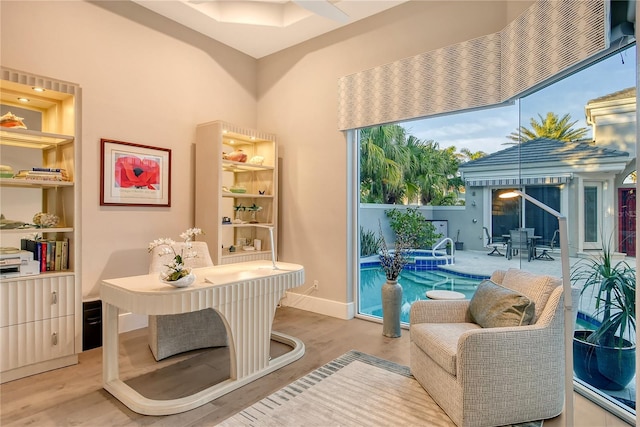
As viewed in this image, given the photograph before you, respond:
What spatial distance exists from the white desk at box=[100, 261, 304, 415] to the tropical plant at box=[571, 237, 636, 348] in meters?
2.16

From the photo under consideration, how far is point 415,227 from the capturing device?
4.27 metres

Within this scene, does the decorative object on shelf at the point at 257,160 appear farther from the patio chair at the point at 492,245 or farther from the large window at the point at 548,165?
the patio chair at the point at 492,245

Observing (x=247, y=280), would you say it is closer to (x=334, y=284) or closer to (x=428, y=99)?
(x=334, y=284)

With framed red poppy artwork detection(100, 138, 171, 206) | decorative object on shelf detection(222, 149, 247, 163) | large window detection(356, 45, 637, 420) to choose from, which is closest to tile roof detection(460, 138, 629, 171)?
large window detection(356, 45, 637, 420)

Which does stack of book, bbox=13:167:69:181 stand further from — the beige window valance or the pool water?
the pool water

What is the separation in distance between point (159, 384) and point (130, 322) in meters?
1.38

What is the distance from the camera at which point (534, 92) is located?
290cm

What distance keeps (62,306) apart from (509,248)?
394 cm

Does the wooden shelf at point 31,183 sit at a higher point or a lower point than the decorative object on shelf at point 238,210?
higher

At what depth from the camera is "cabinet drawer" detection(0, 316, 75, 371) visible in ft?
8.30

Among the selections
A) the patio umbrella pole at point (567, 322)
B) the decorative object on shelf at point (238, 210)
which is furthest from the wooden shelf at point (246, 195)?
the patio umbrella pole at point (567, 322)

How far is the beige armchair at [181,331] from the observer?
293cm

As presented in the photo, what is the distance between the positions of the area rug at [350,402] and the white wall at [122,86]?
7.35 feet

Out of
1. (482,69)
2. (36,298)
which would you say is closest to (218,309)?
(36,298)
